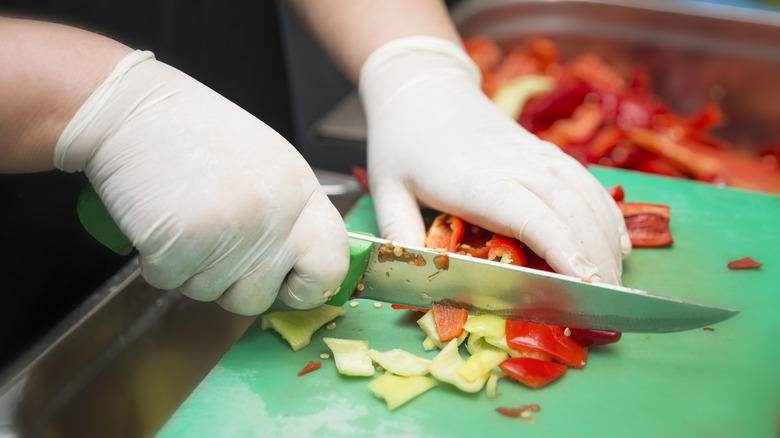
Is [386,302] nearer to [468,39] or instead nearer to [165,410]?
[165,410]

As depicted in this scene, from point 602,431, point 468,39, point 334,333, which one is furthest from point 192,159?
point 468,39

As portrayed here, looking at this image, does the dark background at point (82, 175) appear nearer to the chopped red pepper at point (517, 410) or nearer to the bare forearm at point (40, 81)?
the bare forearm at point (40, 81)

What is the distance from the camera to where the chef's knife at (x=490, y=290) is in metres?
1.16

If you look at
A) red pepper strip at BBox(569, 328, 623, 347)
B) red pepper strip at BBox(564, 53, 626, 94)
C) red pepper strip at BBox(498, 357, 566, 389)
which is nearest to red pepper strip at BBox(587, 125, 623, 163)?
red pepper strip at BBox(564, 53, 626, 94)

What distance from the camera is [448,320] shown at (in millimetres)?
1261

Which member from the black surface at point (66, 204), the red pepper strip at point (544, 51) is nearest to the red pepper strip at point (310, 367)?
the black surface at point (66, 204)

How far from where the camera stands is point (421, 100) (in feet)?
5.20

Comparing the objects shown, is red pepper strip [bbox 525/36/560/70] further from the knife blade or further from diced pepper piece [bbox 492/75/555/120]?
the knife blade

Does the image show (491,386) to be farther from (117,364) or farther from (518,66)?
(518,66)

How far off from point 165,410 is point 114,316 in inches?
10.6

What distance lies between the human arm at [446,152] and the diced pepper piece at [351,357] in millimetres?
286

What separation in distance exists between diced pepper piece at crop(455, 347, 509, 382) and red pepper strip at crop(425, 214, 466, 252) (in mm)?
261

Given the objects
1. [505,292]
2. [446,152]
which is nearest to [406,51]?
[446,152]

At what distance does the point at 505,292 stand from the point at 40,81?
0.92 meters
